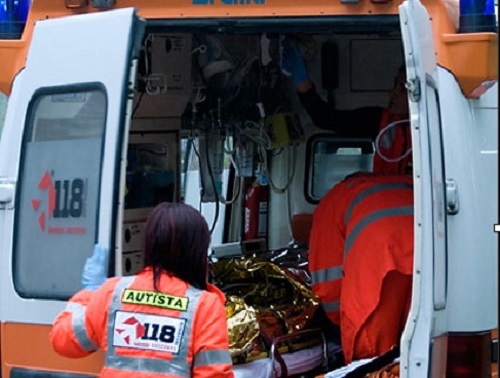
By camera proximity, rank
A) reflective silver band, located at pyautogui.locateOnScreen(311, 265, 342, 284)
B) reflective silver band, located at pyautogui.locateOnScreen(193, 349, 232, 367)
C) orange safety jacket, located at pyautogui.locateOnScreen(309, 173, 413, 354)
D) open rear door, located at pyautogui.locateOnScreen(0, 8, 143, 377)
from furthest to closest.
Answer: reflective silver band, located at pyautogui.locateOnScreen(311, 265, 342, 284) < orange safety jacket, located at pyautogui.locateOnScreen(309, 173, 413, 354) < open rear door, located at pyautogui.locateOnScreen(0, 8, 143, 377) < reflective silver band, located at pyautogui.locateOnScreen(193, 349, 232, 367)

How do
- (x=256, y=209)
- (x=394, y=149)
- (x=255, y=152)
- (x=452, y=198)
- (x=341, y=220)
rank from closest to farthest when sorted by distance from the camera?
(x=452, y=198) < (x=341, y=220) < (x=394, y=149) < (x=255, y=152) < (x=256, y=209)

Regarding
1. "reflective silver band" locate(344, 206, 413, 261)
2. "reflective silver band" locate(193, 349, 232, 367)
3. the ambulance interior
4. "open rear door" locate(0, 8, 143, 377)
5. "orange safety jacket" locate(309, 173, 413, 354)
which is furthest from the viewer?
the ambulance interior

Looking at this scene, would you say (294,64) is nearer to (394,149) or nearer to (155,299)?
(394,149)

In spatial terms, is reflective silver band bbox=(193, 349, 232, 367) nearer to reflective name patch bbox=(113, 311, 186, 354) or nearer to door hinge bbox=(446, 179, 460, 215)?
reflective name patch bbox=(113, 311, 186, 354)

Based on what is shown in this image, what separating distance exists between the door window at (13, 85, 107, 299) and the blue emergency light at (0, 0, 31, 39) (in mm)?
414

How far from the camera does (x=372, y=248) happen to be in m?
4.13

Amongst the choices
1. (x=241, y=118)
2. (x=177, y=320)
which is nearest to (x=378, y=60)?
(x=241, y=118)

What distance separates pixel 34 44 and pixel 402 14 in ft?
4.52

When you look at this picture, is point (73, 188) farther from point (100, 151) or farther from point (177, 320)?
point (177, 320)

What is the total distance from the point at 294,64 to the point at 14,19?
2.20m

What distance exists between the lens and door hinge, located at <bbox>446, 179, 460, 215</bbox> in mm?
3568

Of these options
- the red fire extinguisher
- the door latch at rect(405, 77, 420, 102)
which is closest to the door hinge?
the door latch at rect(405, 77, 420, 102)

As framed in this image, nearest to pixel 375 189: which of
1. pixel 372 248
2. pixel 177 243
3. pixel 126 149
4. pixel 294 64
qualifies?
pixel 372 248

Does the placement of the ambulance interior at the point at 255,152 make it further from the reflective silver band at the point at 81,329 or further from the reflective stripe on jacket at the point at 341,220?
the reflective silver band at the point at 81,329
